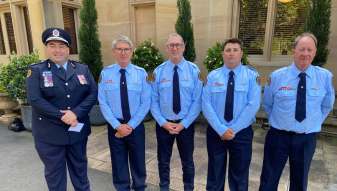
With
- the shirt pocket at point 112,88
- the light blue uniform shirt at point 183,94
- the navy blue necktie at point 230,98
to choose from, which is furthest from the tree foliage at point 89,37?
the navy blue necktie at point 230,98

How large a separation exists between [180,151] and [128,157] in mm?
600

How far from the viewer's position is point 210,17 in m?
5.76

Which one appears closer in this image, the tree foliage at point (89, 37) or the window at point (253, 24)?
the tree foliage at point (89, 37)

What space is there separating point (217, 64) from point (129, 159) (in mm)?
2846

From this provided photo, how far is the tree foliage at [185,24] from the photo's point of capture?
5.28 metres

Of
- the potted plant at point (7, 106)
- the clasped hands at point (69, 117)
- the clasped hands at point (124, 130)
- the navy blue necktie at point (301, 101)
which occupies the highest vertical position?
the navy blue necktie at point (301, 101)

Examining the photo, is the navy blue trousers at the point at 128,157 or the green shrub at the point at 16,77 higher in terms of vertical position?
the green shrub at the point at 16,77

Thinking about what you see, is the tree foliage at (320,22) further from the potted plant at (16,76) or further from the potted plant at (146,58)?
the potted plant at (16,76)

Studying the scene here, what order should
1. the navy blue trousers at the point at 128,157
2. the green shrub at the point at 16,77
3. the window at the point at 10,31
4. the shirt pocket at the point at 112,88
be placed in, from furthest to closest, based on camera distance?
the window at the point at 10,31, the green shrub at the point at 16,77, the navy blue trousers at the point at 128,157, the shirt pocket at the point at 112,88

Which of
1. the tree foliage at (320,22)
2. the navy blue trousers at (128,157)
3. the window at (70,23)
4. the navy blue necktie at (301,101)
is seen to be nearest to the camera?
the navy blue necktie at (301,101)

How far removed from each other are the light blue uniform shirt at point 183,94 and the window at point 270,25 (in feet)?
11.8

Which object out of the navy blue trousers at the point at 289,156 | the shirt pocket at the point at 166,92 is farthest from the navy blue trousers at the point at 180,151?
the navy blue trousers at the point at 289,156

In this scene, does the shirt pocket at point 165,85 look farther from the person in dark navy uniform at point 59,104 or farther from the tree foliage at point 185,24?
the tree foliage at point 185,24

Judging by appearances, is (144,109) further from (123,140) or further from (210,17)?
(210,17)
